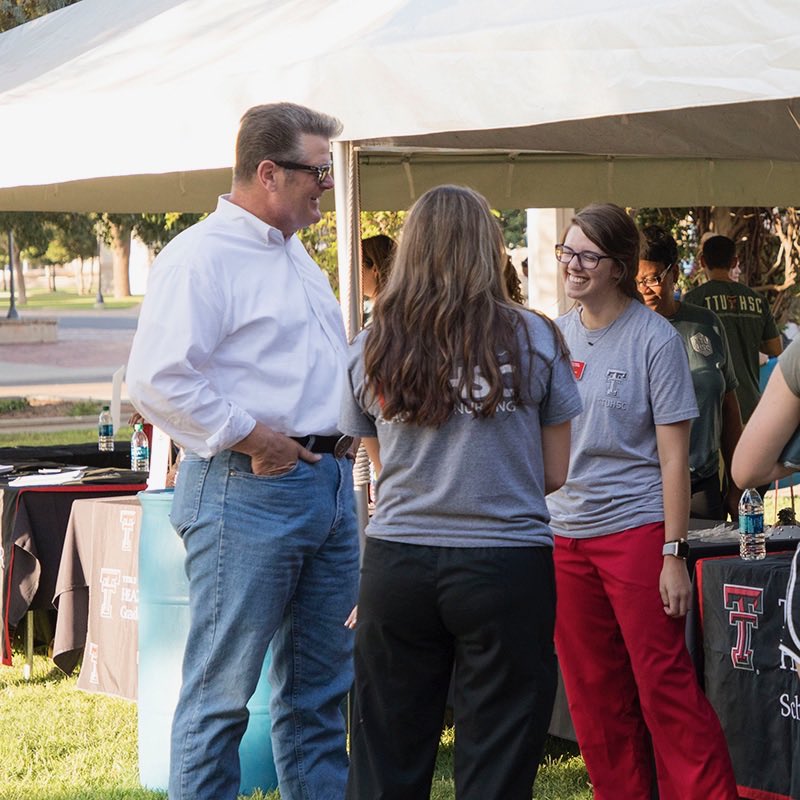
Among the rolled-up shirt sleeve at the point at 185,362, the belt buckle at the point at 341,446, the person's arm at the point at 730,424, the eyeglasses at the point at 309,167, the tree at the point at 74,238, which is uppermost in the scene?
the tree at the point at 74,238

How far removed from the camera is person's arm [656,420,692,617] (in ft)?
10.8

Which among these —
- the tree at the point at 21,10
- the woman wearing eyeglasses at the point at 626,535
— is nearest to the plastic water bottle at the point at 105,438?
Answer: the woman wearing eyeglasses at the point at 626,535

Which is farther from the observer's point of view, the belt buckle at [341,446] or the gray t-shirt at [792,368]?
the belt buckle at [341,446]

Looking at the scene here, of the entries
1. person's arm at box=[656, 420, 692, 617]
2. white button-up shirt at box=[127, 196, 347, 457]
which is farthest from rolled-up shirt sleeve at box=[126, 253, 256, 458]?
person's arm at box=[656, 420, 692, 617]

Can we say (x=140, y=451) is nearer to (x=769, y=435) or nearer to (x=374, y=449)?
(x=374, y=449)

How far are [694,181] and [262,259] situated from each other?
5536mm

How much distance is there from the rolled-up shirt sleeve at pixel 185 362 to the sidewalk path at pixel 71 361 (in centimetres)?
1998

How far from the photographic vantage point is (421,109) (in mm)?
3869

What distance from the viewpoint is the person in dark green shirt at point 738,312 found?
7105 mm

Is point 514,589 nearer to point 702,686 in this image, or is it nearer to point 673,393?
point 673,393

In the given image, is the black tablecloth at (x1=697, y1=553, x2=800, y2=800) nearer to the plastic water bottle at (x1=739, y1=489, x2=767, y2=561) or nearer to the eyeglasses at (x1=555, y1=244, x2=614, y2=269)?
the plastic water bottle at (x1=739, y1=489, x2=767, y2=561)

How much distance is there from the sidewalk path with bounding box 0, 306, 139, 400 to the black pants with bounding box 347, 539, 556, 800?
67.2 ft

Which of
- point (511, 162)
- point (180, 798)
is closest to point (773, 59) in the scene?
point (180, 798)

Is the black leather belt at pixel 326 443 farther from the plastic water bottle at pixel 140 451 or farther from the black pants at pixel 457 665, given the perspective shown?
the plastic water bottle at pixel 140 451
